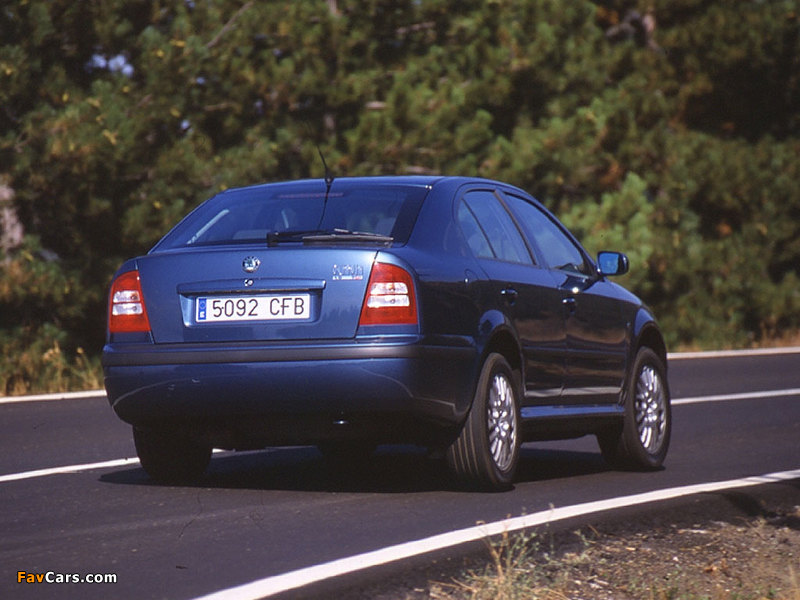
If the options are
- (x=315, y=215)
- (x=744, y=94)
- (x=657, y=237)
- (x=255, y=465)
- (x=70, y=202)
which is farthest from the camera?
(x=744, y=94)

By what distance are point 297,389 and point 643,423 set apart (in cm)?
312

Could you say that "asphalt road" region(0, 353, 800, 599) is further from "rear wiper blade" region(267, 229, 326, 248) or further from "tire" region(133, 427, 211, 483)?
"rear wiper blade" region(267, 229, 326, 248)

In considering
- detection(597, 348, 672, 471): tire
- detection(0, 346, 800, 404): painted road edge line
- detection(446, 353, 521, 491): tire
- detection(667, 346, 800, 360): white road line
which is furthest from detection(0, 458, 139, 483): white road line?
detection(667, 346, 800, 360): white road line

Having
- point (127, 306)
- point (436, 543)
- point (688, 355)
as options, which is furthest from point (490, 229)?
point (688, 355)

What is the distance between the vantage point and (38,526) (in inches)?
277

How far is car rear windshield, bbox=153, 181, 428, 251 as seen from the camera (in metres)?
8.03

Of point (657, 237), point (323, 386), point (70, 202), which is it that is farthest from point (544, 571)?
point (657, 237)

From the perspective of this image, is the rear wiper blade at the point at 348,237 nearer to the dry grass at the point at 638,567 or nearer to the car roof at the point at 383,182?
the car roof at the point at 383,182

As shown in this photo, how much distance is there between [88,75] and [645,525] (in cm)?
1619

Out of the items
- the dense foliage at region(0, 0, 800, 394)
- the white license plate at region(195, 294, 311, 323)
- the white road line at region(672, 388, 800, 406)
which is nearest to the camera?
the white license plate at region(195, 294, 311, 323)

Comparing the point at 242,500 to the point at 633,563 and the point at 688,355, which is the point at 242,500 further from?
the point at 688,355

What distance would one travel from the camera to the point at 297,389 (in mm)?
7527

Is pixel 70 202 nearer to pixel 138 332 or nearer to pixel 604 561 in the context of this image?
pixel 138 332

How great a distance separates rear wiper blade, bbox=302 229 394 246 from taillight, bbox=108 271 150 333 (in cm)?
89
